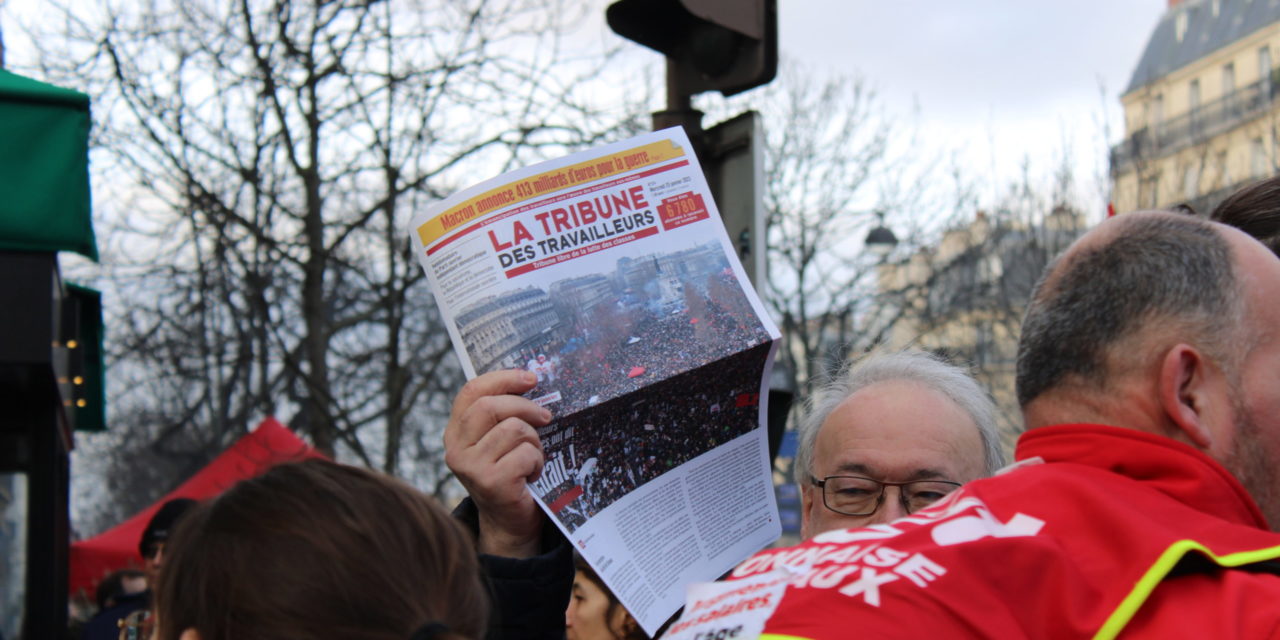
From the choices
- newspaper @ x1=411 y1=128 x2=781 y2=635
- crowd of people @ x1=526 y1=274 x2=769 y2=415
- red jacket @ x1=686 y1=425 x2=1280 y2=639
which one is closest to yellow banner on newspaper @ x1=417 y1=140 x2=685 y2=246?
newspaper @ x1=411 y1=128 x2=781 y2=635

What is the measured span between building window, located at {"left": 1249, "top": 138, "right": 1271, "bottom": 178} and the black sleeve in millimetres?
15510

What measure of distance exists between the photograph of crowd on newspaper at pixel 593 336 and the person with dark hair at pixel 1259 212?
3.87ft

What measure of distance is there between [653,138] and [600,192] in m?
0.15

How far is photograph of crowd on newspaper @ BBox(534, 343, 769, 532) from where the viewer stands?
6.26ft

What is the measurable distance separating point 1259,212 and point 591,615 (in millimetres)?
2041

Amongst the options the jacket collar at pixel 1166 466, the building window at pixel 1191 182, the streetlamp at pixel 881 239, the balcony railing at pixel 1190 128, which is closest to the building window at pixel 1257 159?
the balcony railing at pixel 1190 128

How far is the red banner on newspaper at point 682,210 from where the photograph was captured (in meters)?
1.98

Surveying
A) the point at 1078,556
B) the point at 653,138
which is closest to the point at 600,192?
the point at 653,138

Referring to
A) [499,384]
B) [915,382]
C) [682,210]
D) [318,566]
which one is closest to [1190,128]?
[915,382]

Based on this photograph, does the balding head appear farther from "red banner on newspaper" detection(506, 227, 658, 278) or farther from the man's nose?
the man's nose

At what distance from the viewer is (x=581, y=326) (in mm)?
1886

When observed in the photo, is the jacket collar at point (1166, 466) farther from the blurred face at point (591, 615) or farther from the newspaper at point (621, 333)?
the blurred face at point (591, 615)

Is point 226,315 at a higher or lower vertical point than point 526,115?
lower

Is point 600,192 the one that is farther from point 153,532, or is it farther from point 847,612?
point 153,532
